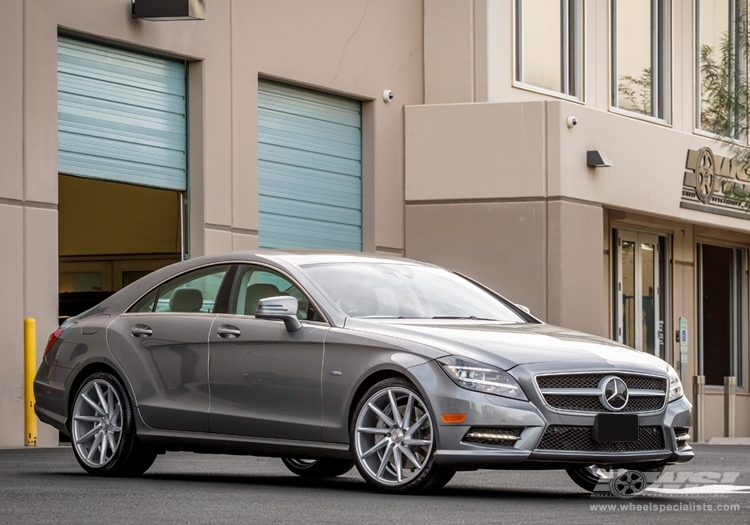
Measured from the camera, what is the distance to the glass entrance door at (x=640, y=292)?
24469 millimetres

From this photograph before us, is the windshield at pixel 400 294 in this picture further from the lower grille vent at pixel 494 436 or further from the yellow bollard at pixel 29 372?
the yellow bollard at pixel 29 372

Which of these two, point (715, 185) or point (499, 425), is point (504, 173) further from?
point (499, 425)

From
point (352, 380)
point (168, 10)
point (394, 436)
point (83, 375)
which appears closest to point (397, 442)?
point (394, 436)

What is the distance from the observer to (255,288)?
965 cm

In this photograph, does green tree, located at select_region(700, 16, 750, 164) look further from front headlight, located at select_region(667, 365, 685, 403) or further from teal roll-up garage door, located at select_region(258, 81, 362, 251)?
front headlight, located at select_region(667, 365, 685, 403)

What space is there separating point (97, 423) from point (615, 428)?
3576 mm

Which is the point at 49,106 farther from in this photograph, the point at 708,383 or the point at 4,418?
the point at 708,383

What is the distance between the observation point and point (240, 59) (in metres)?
17.9

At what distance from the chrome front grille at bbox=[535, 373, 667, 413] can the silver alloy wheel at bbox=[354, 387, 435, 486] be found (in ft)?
2.22

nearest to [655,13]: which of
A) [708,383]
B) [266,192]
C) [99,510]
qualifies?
[708,383]

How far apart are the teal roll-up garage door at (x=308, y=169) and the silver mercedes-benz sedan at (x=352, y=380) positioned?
8.13 m

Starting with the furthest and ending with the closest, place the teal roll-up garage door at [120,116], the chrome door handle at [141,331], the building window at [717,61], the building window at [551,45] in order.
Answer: the building window at [717,61] → the building window at [551,45] → the teal roll-up garage door at [120,116] → the chrome door handle at [141,331]

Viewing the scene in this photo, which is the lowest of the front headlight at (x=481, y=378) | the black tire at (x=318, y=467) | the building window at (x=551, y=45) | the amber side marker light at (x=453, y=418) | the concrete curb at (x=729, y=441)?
the concrete curb at (x=729, y=441)

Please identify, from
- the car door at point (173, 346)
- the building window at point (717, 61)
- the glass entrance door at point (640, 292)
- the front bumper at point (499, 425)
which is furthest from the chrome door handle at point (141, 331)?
the glass entrance door at point (640, 292)
